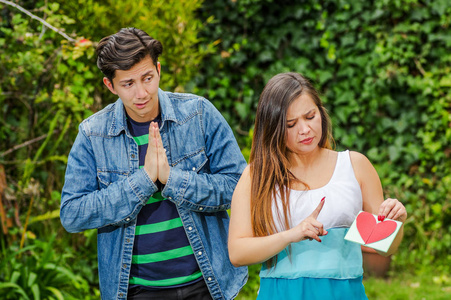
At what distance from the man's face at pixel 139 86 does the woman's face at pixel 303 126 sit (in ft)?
1.87

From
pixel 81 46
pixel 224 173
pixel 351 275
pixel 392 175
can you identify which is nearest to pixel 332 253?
pixel 351 275

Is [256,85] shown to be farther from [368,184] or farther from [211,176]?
[368,184]

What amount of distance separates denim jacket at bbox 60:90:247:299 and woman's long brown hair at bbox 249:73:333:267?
0.84ft

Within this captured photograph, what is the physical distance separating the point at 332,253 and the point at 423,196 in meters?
3.79

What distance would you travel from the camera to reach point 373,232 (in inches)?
70.8

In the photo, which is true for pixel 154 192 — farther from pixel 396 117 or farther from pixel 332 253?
pixel 396 117

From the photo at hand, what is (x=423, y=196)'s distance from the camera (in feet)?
17.7

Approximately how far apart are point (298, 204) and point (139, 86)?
765mm

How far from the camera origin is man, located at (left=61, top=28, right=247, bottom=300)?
213 cm

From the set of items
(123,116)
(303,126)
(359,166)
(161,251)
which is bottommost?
(161,251)

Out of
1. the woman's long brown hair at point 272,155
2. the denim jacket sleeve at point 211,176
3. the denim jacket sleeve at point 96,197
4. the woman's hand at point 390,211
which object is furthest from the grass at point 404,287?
the woman's hand at point 390,211

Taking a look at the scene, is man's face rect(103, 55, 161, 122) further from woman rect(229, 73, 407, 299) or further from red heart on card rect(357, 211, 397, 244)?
red heart on card rect(357, 211, 397, 244)

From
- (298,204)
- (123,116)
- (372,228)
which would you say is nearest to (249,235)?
(298,204)

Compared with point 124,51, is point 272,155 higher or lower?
lower
